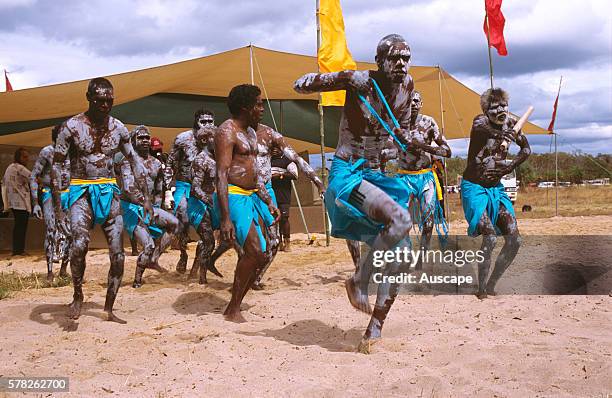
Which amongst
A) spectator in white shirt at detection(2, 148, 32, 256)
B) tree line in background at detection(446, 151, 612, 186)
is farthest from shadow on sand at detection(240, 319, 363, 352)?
tree line in background at detection(446, 151, 612, 186)

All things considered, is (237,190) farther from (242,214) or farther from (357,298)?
(357,298)

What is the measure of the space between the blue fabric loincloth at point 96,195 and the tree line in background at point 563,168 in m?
31.4

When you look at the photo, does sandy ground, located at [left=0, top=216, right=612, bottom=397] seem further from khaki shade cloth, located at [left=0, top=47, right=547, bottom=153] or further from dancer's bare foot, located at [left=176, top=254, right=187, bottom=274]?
khaki shade cloth, located at [left=0, top=47, right=547, bottom=153]

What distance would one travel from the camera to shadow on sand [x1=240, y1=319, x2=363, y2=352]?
3.68m

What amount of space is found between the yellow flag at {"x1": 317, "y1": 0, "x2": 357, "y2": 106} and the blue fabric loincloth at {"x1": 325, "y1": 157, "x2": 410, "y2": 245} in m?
5.05

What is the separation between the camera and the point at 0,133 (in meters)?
11.4

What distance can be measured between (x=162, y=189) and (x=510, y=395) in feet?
18.0

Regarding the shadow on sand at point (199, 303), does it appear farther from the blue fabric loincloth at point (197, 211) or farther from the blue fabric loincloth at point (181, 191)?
the blue fabric loincloth at point (181, 191)

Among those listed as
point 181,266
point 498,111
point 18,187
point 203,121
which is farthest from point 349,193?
point 18,187

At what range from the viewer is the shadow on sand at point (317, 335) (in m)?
3.68

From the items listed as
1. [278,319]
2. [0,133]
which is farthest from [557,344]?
[0,133]

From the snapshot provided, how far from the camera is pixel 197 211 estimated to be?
247 inches

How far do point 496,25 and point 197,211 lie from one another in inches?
248

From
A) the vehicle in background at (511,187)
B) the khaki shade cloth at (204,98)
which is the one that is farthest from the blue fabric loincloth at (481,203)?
the vehicle in background at (511,187)
